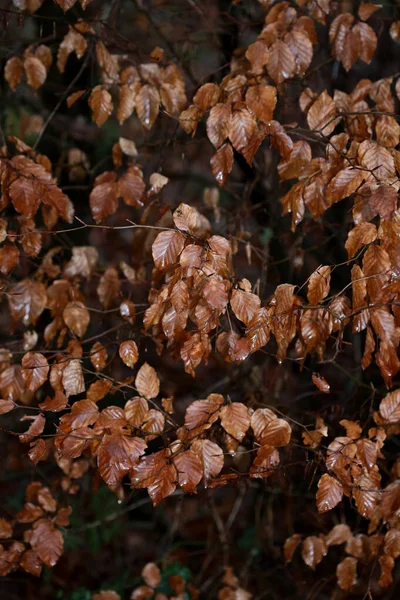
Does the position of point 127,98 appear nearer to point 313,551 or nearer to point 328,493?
point 328,493

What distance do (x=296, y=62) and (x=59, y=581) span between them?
2.62 m

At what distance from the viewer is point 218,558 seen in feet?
11.7

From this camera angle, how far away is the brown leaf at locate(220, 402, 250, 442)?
5.55 feet

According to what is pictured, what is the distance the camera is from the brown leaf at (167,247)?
151cm

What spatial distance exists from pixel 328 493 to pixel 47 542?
0.89m

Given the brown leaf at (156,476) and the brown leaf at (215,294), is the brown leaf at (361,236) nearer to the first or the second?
the brown leaf at (215,294)

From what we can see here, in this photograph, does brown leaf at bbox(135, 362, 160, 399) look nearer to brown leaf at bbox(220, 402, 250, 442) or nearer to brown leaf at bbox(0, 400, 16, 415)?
brown leaf at bbox(220, 402, 250, 442)

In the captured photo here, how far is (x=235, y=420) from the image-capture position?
1.69 metres

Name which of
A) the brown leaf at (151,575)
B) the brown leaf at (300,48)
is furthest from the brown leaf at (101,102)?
the brown leaf at (151,575)

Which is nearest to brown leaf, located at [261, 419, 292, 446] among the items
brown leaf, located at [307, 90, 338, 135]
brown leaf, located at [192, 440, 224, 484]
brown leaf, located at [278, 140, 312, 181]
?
brown leaf, located at [192, 440, 224, 484]

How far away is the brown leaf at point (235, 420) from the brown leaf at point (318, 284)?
0.34 m

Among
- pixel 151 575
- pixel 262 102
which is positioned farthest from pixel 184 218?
pixel 151 575

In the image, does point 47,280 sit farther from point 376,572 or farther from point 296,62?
point 376,572

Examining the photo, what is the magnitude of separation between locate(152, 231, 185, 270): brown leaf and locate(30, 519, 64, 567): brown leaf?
998 mm
